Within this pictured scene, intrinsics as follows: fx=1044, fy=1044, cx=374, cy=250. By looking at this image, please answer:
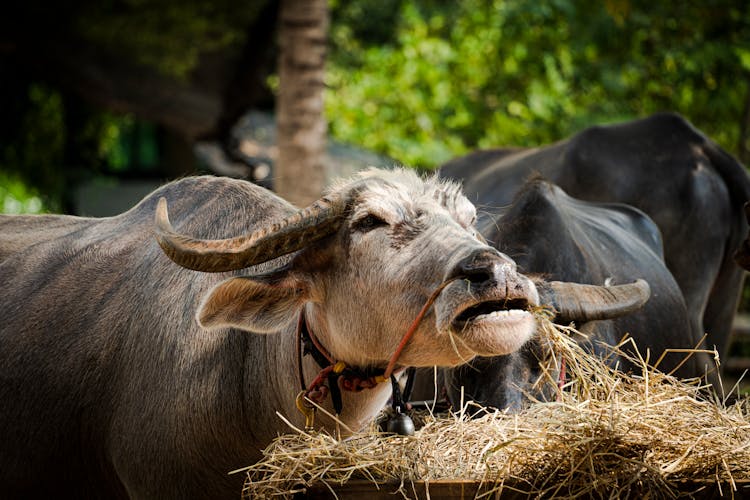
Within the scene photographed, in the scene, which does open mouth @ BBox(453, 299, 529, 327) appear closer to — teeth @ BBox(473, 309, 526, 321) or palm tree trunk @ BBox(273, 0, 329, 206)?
teeth @ BBox(473, 309, 526, 321)

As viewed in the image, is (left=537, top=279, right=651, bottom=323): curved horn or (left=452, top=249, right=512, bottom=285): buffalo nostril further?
(left=537, top=279, right=651, bottom=323): curved horn

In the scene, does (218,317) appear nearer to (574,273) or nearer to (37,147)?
(574,273)

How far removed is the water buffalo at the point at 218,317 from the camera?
3.81m

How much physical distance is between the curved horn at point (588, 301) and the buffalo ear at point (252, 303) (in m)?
1.07

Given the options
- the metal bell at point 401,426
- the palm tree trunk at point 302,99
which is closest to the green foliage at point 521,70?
the palm tree trunk at point 302,99

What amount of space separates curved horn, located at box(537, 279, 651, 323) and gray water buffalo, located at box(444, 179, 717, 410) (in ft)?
0.13

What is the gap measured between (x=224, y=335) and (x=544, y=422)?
1612 millimetres

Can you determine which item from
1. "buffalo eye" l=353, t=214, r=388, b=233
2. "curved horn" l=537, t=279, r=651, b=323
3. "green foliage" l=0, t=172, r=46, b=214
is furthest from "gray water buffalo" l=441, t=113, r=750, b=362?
"green foliage" l=0, t=172, r=46, b=214

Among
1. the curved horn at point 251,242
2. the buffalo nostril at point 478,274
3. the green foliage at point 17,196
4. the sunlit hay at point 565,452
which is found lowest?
the green foliage at point 17,196

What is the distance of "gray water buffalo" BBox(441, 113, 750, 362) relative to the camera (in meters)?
8.45

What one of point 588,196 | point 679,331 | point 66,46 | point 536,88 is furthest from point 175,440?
point 66,46

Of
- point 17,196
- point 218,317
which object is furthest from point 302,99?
point 17,196

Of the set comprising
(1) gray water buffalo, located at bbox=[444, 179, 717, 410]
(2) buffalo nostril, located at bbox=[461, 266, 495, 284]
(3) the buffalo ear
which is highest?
(2) buffalo nostril, located at bbox=[461, 266, 495, 284]

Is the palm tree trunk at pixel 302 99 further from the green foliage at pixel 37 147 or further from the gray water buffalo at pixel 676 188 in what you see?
the green foliage at pixel 37 147
